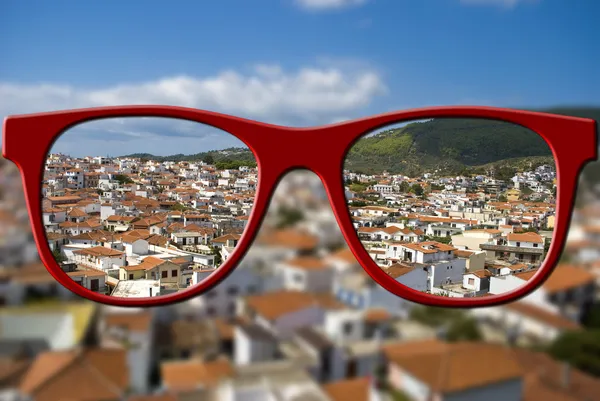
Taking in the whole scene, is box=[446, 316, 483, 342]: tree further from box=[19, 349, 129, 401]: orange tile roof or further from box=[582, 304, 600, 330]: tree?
box=[19, 349, 129, 401]: orange tile roof

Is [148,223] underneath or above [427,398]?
above

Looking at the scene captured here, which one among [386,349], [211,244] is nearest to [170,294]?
[211,244]

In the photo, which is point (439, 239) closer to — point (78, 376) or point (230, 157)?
point (230, 157)

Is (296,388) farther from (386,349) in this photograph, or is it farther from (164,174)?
(164,174)

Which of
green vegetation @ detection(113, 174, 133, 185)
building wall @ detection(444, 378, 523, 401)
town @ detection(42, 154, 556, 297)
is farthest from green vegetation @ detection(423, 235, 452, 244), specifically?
green vegetation @ detection(113, 174, 133, 185)

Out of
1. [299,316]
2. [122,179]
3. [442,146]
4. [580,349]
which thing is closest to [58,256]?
[122,179]

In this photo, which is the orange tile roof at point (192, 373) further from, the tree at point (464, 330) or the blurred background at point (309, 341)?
the tree at point (464, 330)
